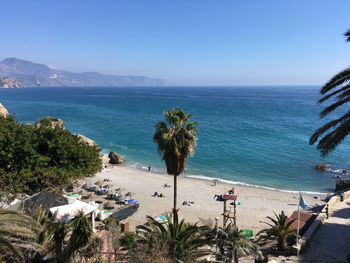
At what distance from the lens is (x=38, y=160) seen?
16.6 metres

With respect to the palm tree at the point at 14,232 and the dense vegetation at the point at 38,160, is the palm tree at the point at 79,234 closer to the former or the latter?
the palm tree at the point at 14,232

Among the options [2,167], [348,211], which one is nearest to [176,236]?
[2,167]

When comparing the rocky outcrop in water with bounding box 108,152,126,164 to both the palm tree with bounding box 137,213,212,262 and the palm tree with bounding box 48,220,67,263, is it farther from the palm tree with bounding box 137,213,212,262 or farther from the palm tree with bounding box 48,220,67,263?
the palm tree with bounding box 137,213,212,262

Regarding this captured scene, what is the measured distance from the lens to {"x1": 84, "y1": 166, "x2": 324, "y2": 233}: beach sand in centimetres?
2158

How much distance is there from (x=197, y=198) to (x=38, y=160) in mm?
15537

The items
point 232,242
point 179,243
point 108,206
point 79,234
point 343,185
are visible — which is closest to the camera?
point 79,234

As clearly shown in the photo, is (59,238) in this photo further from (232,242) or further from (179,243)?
(232,242)

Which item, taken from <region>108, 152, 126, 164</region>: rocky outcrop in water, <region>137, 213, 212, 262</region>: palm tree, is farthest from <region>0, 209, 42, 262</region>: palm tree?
<region>108, 152, 126, 164</region>: rocky outcrop in water

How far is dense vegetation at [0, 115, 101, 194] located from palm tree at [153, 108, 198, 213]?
290 inches

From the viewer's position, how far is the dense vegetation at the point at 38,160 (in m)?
15.6

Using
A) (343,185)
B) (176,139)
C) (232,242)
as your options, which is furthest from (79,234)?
(343,185)

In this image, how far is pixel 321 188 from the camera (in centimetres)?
3125

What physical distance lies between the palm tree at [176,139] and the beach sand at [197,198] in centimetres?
709

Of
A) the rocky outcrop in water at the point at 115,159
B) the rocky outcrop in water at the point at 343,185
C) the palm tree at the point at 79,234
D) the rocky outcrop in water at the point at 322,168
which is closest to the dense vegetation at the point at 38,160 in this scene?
the palm tree at the point at 79,234
